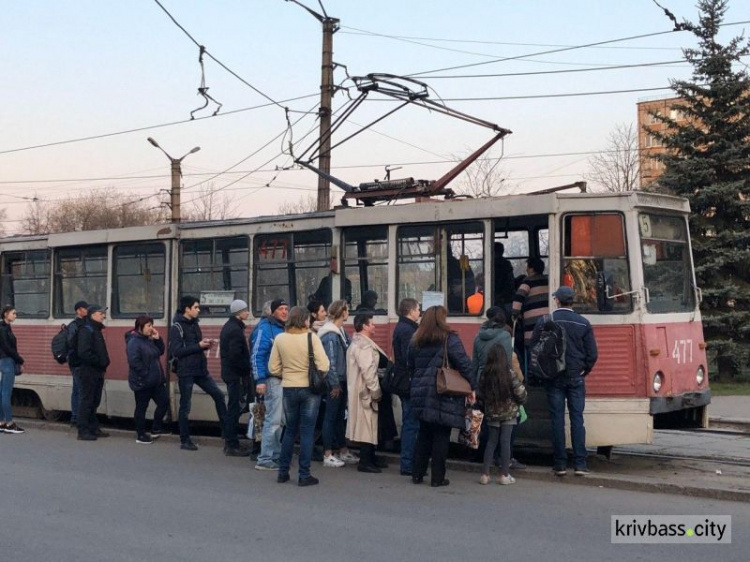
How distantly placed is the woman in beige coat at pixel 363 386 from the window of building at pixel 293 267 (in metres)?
2.00

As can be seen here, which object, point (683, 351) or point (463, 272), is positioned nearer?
point (683, 351)

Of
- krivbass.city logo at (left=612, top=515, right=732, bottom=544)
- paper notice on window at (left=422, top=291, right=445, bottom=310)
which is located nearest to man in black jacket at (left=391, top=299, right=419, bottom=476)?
paper notice on window at (left=422, top=291, right=445, bottom=310)

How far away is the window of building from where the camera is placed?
1260 cm

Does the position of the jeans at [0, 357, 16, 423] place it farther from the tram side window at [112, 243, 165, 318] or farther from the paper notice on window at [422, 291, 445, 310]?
the paper notice on window at [422, 291, 445, 310]

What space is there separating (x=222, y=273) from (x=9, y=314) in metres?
3.04

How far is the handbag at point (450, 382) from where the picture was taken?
9367mm

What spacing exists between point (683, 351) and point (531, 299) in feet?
5.44

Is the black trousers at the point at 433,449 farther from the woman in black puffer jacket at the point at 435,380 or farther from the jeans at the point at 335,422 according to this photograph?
the jeans at the point at 335,422

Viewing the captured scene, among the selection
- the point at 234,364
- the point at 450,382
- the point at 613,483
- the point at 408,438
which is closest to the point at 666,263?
the point at 613,483

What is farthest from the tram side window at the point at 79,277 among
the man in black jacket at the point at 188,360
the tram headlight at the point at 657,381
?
the tram headlight at the point at 657,381

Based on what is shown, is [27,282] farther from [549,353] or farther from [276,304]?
[549,353]

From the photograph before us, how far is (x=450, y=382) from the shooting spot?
30.8 feet

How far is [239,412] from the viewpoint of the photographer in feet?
39.7

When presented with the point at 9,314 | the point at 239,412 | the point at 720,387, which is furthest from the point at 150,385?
the point at 720,387
